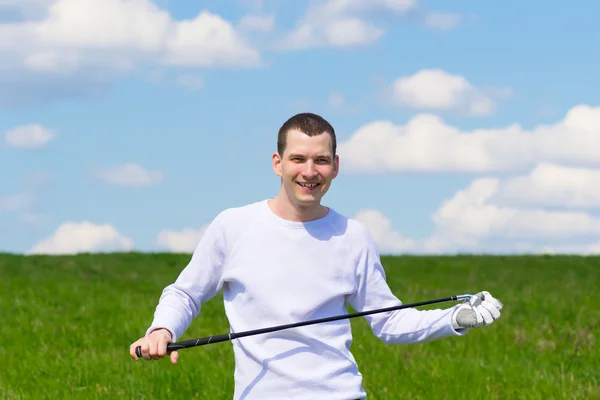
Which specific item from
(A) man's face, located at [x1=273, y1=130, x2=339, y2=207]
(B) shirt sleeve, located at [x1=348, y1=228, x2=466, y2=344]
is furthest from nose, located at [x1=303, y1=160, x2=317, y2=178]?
(B) shirt sleeve, located at [x1=348, y1=228, x2=466, y2=344]

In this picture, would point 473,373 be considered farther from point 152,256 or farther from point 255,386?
point 152,256

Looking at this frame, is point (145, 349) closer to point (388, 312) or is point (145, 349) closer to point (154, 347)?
point (154, 347)

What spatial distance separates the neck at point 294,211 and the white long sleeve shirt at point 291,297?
0.13 feet

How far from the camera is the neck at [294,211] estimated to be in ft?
14.4

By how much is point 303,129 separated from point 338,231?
59cm

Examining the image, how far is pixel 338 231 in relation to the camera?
4.48 metres

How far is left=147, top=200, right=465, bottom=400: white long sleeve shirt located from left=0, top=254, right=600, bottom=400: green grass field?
282 centimetres

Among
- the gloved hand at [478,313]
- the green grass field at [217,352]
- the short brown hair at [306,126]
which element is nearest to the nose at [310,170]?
the short brown hair at [306,126]

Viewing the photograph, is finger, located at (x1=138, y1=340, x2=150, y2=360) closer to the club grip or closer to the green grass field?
the club grip

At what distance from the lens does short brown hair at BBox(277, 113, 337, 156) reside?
14.2ft

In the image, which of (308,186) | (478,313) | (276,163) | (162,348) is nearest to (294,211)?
(308,186)

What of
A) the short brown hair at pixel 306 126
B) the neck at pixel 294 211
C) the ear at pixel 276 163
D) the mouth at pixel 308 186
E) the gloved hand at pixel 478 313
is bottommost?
the gloved hand at pixel 478 313

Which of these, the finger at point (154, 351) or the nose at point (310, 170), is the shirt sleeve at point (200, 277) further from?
the nose at point (310, 170)

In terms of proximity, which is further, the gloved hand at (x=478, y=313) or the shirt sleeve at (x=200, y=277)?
the shirt sleeve at (x=200, y=277)
